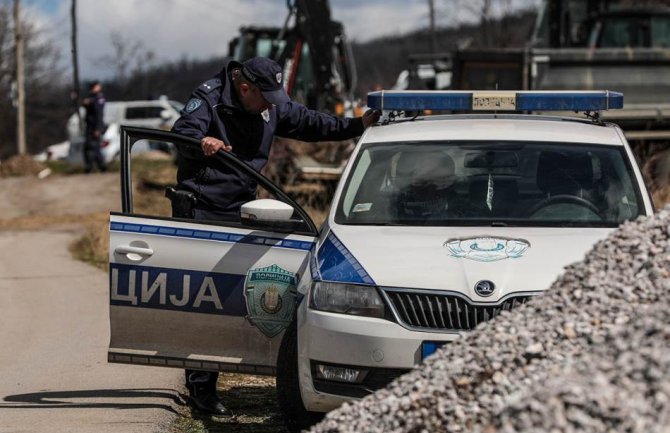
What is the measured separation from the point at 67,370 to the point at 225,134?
6.86 feet

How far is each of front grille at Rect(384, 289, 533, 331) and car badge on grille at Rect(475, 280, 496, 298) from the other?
6cm

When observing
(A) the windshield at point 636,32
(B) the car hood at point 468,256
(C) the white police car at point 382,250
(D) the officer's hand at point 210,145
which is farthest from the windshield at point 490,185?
(A) the windshield at point 636,32

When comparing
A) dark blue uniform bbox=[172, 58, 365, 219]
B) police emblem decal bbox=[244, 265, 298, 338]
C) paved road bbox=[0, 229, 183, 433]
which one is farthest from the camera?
dark blue uniform bbox=[172, 58, 365, 219]

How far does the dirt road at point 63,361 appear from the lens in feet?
21.5

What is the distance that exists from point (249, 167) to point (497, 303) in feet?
5.94

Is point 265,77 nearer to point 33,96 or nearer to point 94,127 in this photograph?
point 94,127

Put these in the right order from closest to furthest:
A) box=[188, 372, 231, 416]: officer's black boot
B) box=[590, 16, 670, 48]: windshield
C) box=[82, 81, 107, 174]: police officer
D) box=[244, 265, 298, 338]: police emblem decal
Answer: box=[244, 265, 298, 338]: police emblem decal → box=[188, 372, 231, 416]: officer's black boot → box=[590, 16, 670, 48]: windshield → box=[82, 81, 107, 174]: police officer

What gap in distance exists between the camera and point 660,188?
47.6ft

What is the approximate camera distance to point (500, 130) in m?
6.85

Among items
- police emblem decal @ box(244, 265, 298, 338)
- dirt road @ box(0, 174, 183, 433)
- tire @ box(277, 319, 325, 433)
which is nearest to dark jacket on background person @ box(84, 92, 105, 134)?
dirt road @ box(0, 174, 183, 433)

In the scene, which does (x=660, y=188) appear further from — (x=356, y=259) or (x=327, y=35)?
(x=356, y=259)

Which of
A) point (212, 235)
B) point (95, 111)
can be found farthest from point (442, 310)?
point (95, 111)

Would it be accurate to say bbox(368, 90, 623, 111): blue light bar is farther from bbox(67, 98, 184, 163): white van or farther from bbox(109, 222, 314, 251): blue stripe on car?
bbox(67, 98, 184, 163): white van

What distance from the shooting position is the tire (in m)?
5.91
